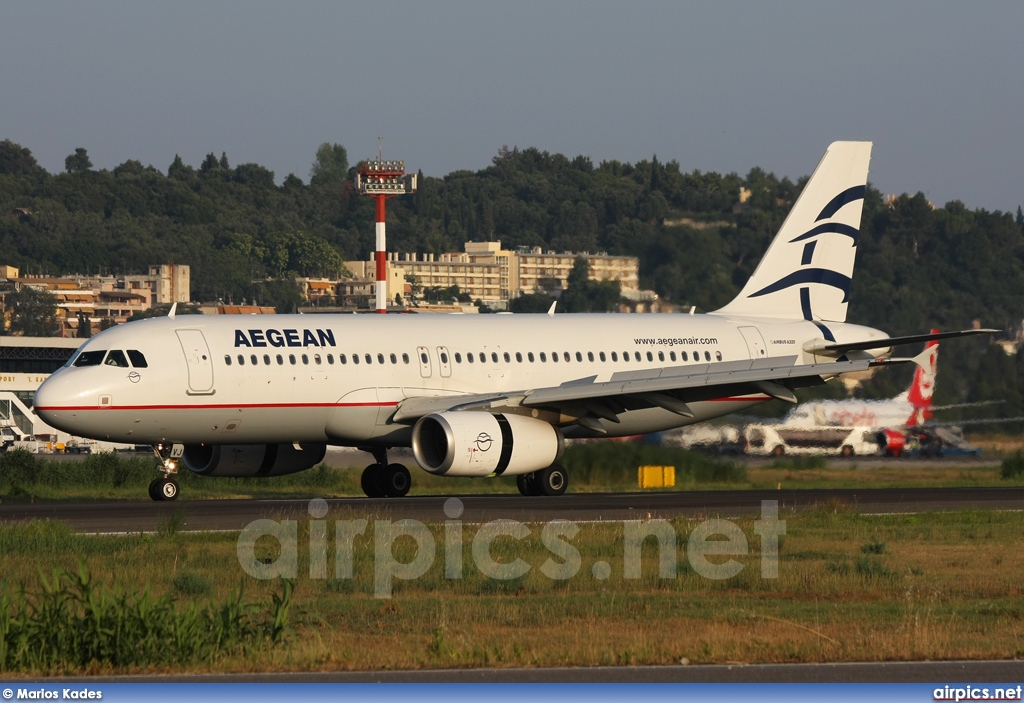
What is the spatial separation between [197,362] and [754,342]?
13.7 meters

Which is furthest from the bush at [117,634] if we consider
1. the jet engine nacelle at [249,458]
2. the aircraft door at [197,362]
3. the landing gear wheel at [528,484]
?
the jet engine nacelle at [249,458]

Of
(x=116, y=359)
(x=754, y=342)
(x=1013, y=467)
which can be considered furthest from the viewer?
(x=1013, y=467)

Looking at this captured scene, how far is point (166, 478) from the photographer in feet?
105

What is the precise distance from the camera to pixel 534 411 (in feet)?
110

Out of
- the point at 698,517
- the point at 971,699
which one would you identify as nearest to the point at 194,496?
the point at 698,517

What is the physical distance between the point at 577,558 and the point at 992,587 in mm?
5178

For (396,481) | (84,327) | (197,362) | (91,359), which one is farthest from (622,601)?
(84,327)

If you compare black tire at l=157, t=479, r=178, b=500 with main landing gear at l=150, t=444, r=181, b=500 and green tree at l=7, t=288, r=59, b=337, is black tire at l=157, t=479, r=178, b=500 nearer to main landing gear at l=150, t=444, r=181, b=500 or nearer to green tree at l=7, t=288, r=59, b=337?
main landing gear at l=150, t=444, r=181, b=500

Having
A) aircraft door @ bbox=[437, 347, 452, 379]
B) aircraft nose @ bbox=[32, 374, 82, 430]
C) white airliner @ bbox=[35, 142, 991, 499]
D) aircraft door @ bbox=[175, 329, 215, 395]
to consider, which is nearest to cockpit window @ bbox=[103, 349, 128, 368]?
white airliner @ bbox=[35, 142, 991, 499]

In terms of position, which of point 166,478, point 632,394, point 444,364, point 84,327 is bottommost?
point 84,327

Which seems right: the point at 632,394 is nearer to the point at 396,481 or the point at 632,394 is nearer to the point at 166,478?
the point at 396,481

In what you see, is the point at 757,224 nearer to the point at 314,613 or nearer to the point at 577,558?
the point at 577,558

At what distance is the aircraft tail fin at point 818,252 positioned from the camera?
40.5 m

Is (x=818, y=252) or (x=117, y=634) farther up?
(x=818, y=252)
